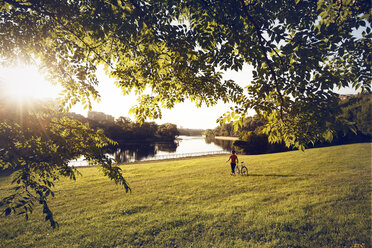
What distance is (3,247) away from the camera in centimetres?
557

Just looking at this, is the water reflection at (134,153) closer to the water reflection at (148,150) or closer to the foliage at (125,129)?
the water reflection at (148,150)

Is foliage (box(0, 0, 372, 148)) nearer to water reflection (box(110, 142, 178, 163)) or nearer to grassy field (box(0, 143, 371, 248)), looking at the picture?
grassy field (box(0, 143, 371, 248))

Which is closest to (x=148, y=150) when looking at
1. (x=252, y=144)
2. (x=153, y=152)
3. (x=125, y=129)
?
(x=153, y=152)

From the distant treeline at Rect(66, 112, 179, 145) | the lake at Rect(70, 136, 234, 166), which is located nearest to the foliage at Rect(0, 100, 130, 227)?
the lake at Rect(70, 136, 234, 166)

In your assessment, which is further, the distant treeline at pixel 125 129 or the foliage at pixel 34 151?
the distant treeline at pixel 125 129

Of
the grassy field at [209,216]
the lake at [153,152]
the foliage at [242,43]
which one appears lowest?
the lake at [153,152]

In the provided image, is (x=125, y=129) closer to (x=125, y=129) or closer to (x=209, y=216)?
(x=125, y=129)

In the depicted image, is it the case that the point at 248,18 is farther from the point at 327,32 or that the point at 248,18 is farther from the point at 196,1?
the point at 327,32

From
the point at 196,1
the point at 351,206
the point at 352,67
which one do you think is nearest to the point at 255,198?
the point at 351,206

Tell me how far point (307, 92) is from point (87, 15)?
5434 millimetres

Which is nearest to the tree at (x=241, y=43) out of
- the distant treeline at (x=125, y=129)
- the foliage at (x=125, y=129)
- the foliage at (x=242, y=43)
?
the foliage at (x=242, y=43)

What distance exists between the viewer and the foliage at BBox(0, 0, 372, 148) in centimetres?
368

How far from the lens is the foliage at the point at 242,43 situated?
368cm

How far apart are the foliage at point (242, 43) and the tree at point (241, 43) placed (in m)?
0.02
